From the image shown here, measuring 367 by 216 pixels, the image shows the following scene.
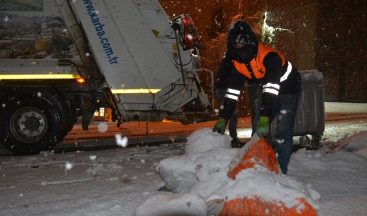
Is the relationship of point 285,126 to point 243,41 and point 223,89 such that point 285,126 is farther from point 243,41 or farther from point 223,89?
point 223,89

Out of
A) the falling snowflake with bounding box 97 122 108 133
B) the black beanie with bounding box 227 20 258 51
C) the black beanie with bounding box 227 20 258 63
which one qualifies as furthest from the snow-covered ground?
the falling snowflake with bounding box 97 122 108 133

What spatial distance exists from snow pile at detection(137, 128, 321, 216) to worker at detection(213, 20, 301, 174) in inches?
13.4

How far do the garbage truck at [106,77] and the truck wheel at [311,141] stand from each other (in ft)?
5.23

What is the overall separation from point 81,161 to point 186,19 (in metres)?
2.92

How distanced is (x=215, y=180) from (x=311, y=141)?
3.61m

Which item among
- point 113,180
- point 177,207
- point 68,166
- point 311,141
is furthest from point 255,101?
point 177,207

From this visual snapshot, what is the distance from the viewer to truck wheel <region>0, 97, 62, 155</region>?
6426 mm

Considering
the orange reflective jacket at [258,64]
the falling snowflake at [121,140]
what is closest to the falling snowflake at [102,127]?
the falling snowflake at [121,140]

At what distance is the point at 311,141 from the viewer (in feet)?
21.5

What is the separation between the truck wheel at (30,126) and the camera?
6.43 m

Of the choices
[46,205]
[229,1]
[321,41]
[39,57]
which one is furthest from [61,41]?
[229,1]

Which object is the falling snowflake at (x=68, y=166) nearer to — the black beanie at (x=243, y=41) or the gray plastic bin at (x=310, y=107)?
the black beanie at (x=243, y=41)

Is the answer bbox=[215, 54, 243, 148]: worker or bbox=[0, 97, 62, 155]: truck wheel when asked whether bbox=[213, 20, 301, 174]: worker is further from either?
bbox=[0, 97, 62, 155]: truck wheel

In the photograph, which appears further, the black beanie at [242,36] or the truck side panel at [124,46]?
the truck side panel at [124,46]
